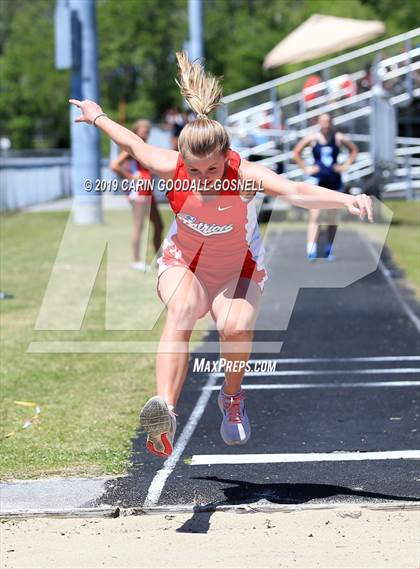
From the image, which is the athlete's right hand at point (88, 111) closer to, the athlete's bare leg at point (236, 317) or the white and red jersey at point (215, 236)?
the white and red jersey at point (215, 236)

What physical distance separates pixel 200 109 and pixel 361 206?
107cm

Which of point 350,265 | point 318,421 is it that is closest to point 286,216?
point 350,265

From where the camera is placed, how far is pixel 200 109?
5680 mm

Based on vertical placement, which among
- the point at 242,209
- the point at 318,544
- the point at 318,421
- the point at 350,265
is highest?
the point at 242,209

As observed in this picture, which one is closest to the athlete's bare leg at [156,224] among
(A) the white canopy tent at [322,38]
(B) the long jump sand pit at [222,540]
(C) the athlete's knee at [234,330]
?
(C) the athlete's knee at [234,330]

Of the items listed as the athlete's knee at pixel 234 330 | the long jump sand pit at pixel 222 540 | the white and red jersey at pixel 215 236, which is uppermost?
the white and red jersey at pixel 215 236

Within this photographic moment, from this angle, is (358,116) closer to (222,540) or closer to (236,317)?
(236,317)

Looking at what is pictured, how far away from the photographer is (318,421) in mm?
7617

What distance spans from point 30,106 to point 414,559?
64928 mm

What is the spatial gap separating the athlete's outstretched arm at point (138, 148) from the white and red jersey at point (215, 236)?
0.21 ft

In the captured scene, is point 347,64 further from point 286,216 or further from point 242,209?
point 242,209

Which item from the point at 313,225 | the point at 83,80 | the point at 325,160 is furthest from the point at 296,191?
the point at 83,80

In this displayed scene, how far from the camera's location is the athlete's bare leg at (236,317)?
5742 mm

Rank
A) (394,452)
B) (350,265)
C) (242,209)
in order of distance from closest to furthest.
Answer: (242,209) < (394,452) < (350,265)
